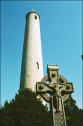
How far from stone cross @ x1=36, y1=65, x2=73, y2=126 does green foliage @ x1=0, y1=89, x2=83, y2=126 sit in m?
7.05

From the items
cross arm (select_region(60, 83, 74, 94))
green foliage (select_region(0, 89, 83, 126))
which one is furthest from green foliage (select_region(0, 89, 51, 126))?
cross arm (select_region(60, 83, 74, 94))

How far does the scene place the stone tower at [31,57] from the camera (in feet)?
64.2

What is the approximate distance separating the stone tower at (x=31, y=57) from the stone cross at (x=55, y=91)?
39.9 ft

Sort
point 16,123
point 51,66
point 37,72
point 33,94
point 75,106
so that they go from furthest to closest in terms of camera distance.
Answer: point 37,72
point 75,106
point 33,94
point 16,123
point 51,66

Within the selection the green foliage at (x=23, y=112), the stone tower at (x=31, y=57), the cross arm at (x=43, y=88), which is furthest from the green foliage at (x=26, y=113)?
the cross arm at (x=43, y=88)

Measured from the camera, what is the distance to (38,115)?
45.2 ft

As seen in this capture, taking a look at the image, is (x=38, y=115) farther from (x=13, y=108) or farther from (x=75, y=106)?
(x=75, y=106)

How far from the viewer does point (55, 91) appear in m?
6.36

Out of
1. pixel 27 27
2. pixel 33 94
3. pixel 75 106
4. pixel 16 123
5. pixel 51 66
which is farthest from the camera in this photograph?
pixel 27 27

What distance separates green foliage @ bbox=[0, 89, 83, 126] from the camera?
43.2ft

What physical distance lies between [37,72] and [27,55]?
318 centimetres

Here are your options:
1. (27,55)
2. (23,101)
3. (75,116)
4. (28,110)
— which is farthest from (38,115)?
(27,55)

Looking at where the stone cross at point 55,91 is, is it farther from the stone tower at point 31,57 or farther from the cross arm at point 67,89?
the stone tower at point 31,57

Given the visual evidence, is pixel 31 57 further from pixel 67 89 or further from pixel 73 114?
pixel 67 89
